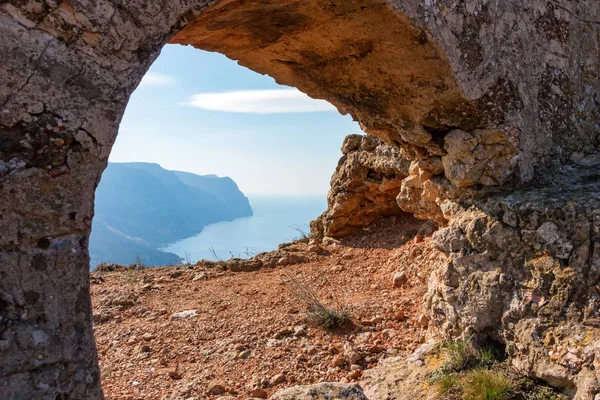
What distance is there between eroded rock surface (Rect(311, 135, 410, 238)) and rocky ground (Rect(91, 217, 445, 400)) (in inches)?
18.4

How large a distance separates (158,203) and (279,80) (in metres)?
53.3

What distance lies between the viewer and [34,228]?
5.42 ft

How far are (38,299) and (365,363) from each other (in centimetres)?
236

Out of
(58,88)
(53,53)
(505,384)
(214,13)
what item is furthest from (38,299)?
(505,384)

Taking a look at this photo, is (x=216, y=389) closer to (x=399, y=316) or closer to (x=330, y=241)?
(x=399, y=316)

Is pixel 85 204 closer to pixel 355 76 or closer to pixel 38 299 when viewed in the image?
pixel 38 299

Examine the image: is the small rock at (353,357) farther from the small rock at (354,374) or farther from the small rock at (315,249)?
the small rock at (315,249)

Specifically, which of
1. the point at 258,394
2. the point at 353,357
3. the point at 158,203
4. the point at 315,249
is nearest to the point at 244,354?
the point at 258,394

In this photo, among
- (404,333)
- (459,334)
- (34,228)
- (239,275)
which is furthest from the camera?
(239,275)

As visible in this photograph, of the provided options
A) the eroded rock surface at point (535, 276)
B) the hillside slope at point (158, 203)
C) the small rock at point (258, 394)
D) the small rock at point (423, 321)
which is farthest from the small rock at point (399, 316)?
the hillside slope at point (158, 203)

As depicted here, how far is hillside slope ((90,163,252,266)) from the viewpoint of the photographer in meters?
47.3

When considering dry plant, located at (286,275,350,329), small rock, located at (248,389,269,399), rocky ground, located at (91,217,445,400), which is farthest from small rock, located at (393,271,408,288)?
small rock, located at (248,389,269,399)

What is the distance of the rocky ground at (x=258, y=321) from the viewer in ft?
11.0

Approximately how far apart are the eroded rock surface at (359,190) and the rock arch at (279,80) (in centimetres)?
121
